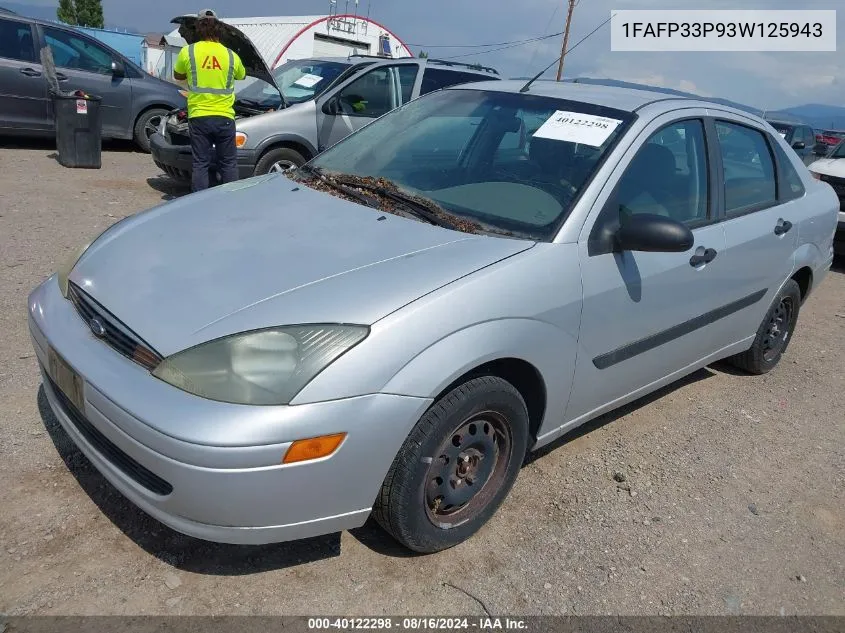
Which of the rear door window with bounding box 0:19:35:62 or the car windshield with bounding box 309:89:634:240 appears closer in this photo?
the car windshield with bounding box 309:89:634:240

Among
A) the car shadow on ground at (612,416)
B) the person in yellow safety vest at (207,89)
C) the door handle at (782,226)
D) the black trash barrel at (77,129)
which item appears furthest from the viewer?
the black trash barrel at (77,129)

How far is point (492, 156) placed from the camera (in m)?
3.25

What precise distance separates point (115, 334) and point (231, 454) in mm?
667

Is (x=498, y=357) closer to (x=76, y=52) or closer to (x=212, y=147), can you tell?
(x=212, y=147)

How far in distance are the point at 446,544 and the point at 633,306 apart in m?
1.26

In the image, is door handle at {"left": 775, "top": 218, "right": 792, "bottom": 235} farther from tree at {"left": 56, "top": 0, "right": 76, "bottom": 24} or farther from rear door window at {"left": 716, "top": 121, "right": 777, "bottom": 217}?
tree at {"left": 56, "top": 0, "right": 76, "bottom": 24}

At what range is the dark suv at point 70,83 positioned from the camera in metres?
9.25

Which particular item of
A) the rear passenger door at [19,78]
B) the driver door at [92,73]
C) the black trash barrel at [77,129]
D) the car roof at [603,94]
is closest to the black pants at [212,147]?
the black trash barrel at [77,129]

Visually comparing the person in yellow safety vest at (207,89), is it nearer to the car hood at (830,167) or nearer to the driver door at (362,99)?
the driver door at (362,99)

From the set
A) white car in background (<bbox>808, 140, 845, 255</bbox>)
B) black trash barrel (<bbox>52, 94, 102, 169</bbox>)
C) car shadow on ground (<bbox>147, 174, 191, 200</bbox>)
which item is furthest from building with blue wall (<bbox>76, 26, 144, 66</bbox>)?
white car in background (<bbox>808, 140, 845, 255</bbox>)

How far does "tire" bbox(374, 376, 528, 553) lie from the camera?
2344mm

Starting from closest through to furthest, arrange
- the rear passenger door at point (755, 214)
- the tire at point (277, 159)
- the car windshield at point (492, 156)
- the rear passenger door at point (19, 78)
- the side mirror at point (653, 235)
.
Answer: the side mirror at point (653, 235), the car windshield at point (492, 156), the rear passenger door at point (755, 214), the tire at point (277, 159), the rear passenger door at point (19, 78)

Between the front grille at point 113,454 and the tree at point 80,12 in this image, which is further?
the tree at point 80,12

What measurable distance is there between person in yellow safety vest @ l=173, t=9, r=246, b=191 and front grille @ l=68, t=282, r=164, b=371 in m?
4.31
